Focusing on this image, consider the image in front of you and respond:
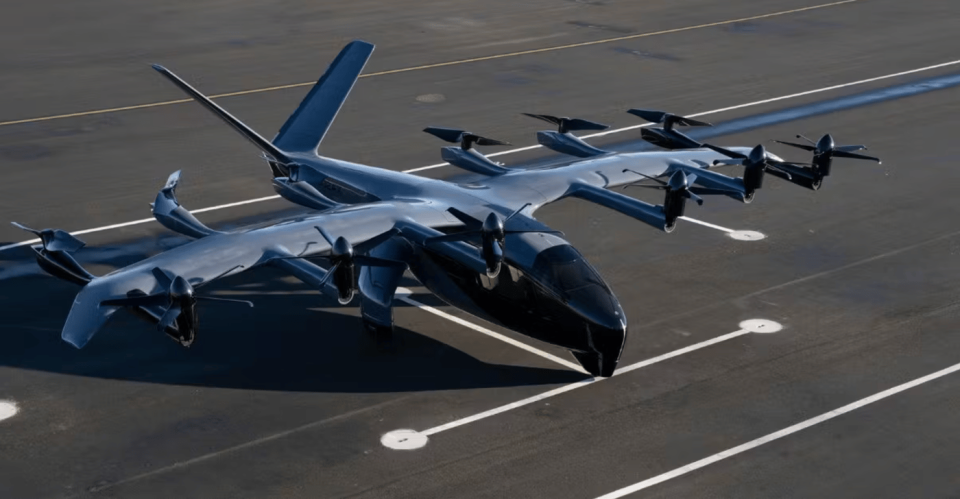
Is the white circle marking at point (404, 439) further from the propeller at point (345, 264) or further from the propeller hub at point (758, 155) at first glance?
the propeller hub at point (758, 155)

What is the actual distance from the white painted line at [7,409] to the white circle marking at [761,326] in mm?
17173

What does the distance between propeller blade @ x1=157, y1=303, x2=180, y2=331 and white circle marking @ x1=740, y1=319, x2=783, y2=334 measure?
14.3 m

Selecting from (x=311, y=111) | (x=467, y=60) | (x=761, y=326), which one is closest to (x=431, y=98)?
(x=467, y=60)

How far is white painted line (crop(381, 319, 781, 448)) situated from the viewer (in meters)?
26.2

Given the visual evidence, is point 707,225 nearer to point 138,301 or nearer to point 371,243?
point 371,243

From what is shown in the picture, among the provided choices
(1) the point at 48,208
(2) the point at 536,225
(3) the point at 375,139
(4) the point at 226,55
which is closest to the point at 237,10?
(4) the point at 226,55

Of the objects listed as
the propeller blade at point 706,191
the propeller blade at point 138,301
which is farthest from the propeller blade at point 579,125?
the propeller blade at point 138,301

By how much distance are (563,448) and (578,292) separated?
3743mm

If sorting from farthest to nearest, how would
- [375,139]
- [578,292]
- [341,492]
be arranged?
[375,139]
[578,292]
[341,492]

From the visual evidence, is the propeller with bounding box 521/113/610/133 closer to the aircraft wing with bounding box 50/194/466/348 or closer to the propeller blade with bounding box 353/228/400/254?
the aircraft wing with bounding box 50/194/466/348

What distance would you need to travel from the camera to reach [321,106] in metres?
37.6

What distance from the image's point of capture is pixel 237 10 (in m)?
66.6

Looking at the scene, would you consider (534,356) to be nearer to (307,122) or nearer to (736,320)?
(736,320)

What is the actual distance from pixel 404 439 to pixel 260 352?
5.55 meters
